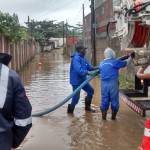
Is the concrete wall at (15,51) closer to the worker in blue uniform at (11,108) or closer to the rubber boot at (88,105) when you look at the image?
the rubber boot at (88,105)

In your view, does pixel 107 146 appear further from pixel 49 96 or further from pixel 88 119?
pixel 49 96

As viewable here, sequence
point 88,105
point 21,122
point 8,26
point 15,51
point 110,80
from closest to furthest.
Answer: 1. point 21,122
2. point 110,80
3. point 88,105
4. point 8,26
5. point 15,51

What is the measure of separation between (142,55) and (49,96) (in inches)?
208

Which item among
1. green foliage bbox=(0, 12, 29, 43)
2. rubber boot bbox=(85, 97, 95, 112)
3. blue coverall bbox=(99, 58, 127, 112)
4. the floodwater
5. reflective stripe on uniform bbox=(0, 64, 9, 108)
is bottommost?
the floodwater

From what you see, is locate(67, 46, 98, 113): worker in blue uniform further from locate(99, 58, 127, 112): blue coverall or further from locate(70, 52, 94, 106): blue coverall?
locate(99, 58, 127, 112): blue coverall

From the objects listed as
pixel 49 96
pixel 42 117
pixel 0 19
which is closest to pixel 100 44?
pixel 0 19

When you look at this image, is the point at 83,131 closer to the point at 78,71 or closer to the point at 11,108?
the point at 78,71

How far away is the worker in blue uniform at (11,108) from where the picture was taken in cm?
277

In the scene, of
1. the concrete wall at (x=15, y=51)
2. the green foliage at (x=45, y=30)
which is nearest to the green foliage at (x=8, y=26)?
the concrete wall at (x=15, y=51)

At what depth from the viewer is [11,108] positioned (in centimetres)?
284

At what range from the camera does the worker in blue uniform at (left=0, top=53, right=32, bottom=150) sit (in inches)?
109

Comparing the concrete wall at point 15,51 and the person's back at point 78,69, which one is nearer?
the person's back at point 78,69

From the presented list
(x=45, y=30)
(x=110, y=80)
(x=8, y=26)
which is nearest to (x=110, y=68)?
(x=110, y=80)

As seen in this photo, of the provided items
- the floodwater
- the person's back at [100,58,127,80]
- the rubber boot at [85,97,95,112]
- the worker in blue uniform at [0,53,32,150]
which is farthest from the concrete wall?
the worker in blue uniform at [0,53,32,150]
